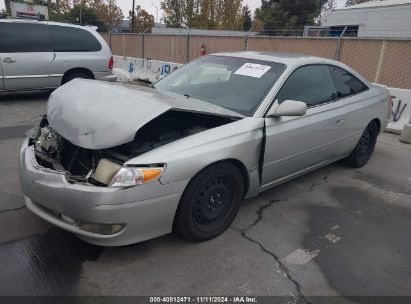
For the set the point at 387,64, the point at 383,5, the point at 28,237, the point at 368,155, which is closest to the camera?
the point at 28,237

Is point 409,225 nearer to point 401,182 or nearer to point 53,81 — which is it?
point 401,182

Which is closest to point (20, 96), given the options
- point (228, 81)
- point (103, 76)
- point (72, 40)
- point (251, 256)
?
point (72, 40)

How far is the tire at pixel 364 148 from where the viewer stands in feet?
17.2

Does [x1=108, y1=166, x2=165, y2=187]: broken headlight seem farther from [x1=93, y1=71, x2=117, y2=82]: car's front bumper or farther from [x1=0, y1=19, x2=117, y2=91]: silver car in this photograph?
[x1=93, y1=71, x2=117, y2=82]: car's front bumper

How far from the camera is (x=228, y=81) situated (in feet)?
13.0

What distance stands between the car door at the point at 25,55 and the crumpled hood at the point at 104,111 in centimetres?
554

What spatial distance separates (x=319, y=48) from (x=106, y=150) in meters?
8.80

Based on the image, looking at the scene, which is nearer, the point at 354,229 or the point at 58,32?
the point at 354,229

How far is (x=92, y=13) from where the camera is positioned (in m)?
47.3

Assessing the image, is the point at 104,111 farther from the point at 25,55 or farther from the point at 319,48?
the point at 319,48

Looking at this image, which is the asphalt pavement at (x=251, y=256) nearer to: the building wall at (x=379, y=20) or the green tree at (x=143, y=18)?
the building wall at (x=379, y=20)

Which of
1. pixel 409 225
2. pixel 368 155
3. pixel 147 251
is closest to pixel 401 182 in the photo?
pixel 368 155

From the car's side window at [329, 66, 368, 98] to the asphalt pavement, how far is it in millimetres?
1331

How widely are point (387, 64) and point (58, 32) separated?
7.89m
